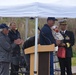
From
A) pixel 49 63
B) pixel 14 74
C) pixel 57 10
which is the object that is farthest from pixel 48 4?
pixel 14 74

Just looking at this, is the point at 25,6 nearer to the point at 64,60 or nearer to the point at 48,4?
the point at 48,4

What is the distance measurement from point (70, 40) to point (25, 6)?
8.22ft

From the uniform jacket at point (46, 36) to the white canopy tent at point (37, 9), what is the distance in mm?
1061

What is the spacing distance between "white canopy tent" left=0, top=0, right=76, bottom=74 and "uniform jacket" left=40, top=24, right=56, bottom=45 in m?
1.06

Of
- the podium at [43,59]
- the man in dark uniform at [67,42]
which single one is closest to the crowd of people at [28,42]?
the man in dark uniform at [67,42]

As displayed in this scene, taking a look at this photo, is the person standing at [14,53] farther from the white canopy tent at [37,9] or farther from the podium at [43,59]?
the white canopy tent at [37,9]

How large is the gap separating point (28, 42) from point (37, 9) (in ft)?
4.95

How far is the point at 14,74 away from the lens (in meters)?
9.67

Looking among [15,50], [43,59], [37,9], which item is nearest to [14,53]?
[15,50]

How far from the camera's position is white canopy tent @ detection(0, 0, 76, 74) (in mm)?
7387

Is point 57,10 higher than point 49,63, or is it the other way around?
point 57,10

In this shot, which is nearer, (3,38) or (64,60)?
(3,38)

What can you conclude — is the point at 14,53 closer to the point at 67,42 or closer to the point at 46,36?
the point at 46,36

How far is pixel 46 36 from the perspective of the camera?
8.52 meters
